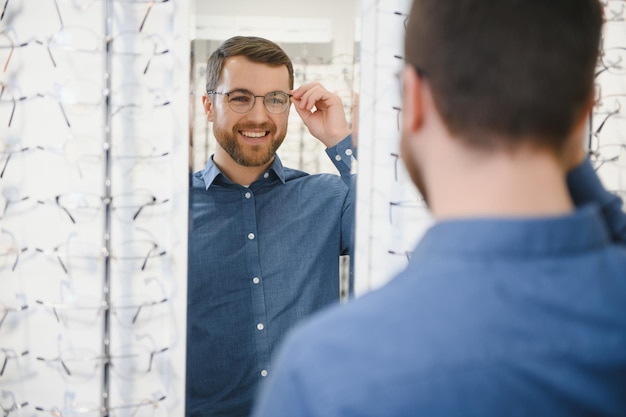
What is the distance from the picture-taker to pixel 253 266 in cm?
109

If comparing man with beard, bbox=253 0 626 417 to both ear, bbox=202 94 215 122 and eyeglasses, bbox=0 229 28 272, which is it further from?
eyeglasses, bbox=0 229 28 272

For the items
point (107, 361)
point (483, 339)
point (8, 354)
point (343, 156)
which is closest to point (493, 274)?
point (483, 339)

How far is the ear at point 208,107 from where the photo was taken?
3.36 feet

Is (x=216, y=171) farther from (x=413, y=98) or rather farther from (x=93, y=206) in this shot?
(x=413, y=98)

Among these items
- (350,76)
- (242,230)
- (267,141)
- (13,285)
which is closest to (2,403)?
(13,285)

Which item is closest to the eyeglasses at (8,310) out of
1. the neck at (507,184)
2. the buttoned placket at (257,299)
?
the buttoned placket at (257,299)

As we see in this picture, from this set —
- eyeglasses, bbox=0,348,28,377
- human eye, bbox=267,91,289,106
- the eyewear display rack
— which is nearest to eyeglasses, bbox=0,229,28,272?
the eyewear display rack

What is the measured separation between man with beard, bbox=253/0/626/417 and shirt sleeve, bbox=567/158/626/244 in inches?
6.0

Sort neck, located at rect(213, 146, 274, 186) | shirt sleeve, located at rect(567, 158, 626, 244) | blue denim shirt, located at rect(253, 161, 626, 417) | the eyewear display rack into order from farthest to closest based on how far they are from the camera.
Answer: neck, located at rect(213, 146, 274, 186) → the eyewear display rack → shirt sleeve, located at rect(567, 158, 626, 244) → blue denim shirt, located at rect(253, 161, 626, 417)

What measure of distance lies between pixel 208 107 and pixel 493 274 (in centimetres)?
70

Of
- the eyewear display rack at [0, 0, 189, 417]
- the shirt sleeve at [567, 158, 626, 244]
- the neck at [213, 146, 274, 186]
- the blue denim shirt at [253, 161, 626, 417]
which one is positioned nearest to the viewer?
the blue denim shirt at [253, 161, 626, 417]

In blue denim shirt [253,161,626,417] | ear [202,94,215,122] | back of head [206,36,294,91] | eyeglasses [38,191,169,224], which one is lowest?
blue denim shirt [253,161,626,417]

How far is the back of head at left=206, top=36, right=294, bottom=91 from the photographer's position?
102 centimetres

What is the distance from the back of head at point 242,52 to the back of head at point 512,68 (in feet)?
1.92
